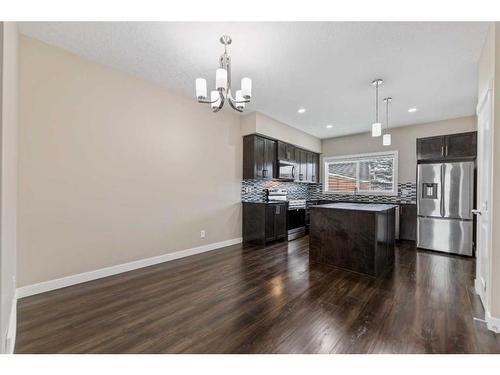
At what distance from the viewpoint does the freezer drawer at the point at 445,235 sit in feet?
12.8

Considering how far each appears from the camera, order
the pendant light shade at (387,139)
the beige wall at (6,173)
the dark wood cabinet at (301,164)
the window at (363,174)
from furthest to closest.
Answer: the dark wood cabinet at (301,164), the window at (363,174), the pendant light shade at (387,139), the beige wall at (6,173)

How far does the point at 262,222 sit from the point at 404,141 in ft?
13.3

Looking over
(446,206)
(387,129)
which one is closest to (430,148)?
(446,206)

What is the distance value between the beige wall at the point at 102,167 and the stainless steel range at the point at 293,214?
5.14ft

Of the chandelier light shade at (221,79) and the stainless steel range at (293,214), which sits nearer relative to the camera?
the chandelier light shade at (221,79)

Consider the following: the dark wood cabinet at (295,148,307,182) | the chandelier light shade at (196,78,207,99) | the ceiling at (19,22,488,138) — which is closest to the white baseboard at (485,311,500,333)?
the ceiling at (19,22,488,138)

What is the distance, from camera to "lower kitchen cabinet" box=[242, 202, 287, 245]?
4547mm

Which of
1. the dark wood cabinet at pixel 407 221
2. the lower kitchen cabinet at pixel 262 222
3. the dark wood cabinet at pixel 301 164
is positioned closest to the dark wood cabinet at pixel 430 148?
the dark wood cabinet at pixel 407 221

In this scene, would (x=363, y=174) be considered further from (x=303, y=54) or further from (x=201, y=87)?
(x=201, y=87)

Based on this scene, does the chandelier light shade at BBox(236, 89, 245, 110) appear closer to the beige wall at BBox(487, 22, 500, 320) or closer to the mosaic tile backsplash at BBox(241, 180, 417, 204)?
the beige wall at BBox(487, 22, 500, 320)

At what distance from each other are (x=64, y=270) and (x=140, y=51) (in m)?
2.68

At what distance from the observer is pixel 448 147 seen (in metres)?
4.16

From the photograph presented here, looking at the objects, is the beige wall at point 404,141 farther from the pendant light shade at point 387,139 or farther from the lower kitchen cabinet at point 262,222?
the lower kitchen cabinet at point 262,222

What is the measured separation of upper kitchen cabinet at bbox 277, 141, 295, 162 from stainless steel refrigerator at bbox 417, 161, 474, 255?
8.57 feet
